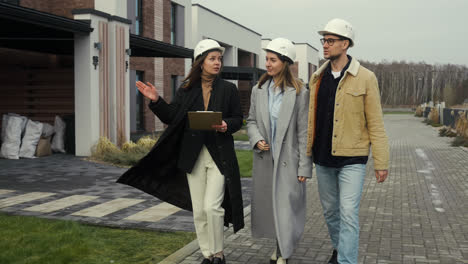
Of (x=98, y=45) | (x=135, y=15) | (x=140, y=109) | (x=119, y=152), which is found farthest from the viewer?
(x=140, y=109)

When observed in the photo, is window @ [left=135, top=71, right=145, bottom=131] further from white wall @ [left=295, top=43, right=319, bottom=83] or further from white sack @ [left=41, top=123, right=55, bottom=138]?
white wall @ [left=295, top=43, right=319, bottom=83]

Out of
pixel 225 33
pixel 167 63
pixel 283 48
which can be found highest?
pixel 225 33

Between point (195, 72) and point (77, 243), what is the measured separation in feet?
7.21

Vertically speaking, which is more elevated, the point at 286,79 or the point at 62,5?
the point at 62,5

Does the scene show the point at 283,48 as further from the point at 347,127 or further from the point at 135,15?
the point at 135,15

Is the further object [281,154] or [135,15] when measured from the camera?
[135,15]

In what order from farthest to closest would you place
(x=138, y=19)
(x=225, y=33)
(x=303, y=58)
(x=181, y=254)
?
(x=303, y=58) < (x=225, y=33) < (x=138, y=19) < (x=181, y=254)

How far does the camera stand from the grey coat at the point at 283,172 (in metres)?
4.48

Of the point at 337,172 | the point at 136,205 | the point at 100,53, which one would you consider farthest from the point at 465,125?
the point at 337,172

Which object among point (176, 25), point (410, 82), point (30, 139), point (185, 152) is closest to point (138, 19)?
point (176, 25)

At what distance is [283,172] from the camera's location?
14.7ft

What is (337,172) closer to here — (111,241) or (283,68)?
(283,68)

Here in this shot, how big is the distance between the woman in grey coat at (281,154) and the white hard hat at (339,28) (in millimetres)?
354

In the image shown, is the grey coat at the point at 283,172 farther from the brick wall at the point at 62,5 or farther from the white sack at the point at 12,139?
the brick wall at the point at 62,5
